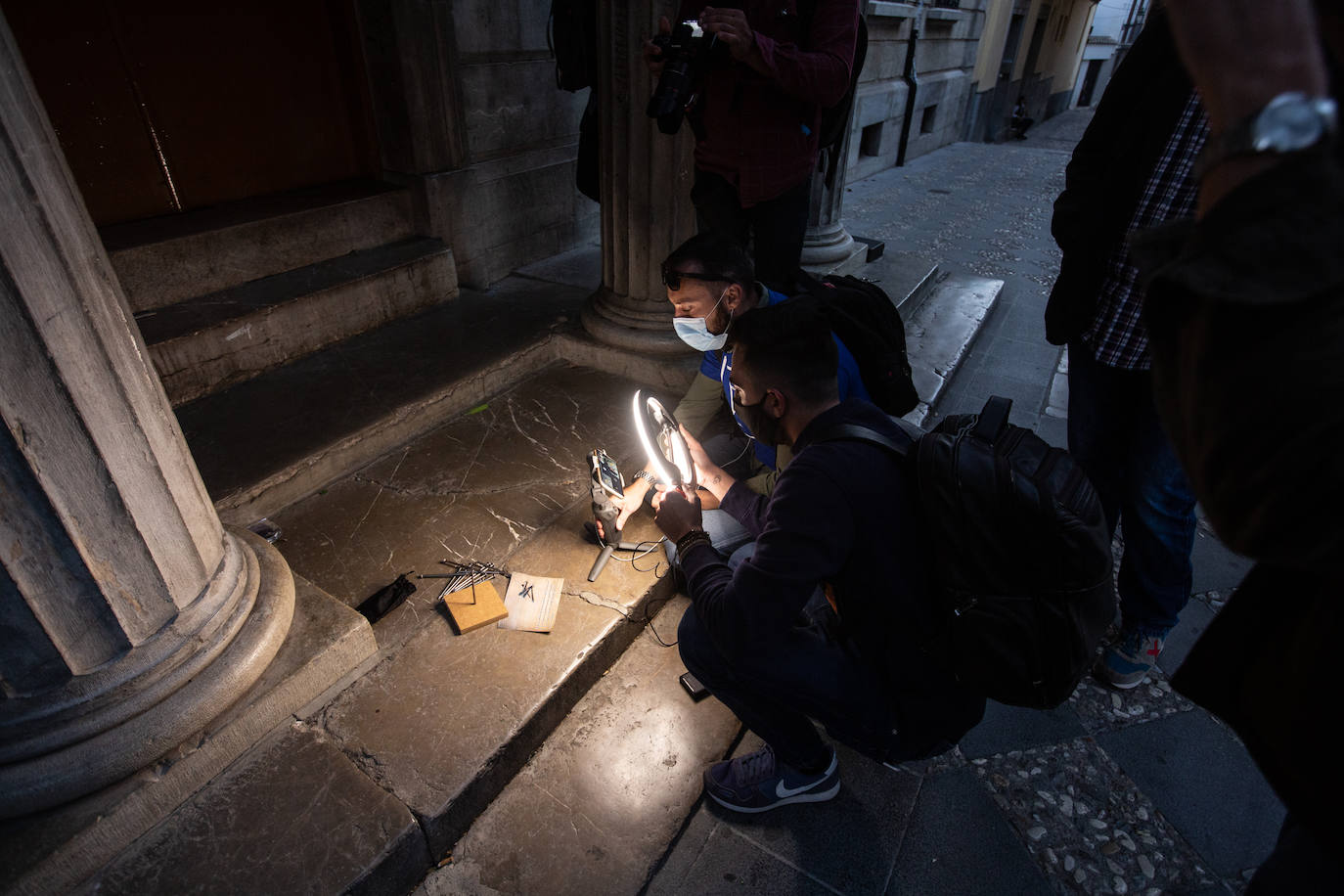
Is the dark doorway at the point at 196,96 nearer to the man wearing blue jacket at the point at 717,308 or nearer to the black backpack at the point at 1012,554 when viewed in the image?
the man wearing blue jacket at the point at 717,308

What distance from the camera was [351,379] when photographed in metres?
3.48

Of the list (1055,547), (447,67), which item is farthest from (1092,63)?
(1055,547)

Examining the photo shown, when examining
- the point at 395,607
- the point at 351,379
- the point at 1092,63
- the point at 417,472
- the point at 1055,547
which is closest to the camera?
the point at 1055,547

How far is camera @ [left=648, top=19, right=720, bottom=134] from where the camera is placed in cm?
267

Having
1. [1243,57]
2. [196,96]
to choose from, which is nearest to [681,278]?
[1243,57]

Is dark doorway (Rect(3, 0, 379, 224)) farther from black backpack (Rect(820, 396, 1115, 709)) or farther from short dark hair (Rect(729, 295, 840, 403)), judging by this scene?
black backpack (Rect(820, 396, 1115, 709))

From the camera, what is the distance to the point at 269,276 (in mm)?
3770

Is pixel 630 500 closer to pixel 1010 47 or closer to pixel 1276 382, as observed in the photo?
pixel 1276 382

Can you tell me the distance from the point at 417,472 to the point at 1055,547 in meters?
2.52

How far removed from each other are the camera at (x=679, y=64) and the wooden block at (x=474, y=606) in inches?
72.4

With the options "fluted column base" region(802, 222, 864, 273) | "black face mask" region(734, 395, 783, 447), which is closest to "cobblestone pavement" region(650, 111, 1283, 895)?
"black face mask" region(734, 395, 783, 447)

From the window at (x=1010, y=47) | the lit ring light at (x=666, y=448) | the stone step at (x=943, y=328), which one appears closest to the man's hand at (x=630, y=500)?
the lit ring light at (x=666, y=448)

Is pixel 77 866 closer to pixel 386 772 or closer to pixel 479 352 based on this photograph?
pixel 386 772

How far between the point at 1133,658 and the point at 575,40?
3.61 meters
